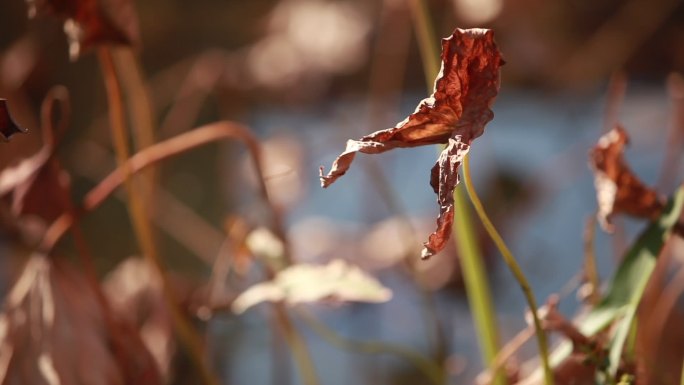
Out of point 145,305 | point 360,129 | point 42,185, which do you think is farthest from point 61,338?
point 360,129

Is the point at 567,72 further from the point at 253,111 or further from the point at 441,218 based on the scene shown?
the point at 441,218

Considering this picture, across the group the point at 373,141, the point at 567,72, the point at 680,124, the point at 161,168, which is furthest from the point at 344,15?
the point at 373,141

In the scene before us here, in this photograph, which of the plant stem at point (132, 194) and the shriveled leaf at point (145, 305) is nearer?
the plant stem at point (132, 194)

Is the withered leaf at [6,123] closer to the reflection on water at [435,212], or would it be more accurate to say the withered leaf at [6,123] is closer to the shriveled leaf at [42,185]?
the shriveled leaf at [42,185]

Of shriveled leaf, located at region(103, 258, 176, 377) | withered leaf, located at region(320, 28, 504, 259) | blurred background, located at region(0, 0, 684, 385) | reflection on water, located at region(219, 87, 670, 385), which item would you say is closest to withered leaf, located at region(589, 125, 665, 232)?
withered leaf, located at region(320, 28, 504, 259)

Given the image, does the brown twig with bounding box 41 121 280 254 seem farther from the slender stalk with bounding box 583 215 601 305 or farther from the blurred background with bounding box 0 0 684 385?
the blurred background with bounding box 0 0 684 385

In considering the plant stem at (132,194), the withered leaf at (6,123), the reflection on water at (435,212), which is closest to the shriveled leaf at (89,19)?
the plant stem at (132,194)

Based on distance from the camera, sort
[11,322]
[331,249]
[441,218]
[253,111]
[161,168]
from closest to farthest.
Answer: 1. [441,218]
2. [11,322]
3. [161,168]
4. [331,249]
5. [253,111]
